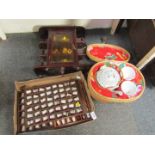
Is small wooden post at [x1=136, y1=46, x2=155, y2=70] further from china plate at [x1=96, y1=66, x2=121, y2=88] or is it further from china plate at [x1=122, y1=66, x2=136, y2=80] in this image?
china plate at [x1=96, y1=66, x2=121, y2=88]

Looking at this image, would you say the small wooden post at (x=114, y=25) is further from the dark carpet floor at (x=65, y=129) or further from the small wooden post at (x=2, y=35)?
the small wooden post at (x=2, y=35)

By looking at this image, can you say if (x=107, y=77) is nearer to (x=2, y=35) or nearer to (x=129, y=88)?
(x=129, y=88)

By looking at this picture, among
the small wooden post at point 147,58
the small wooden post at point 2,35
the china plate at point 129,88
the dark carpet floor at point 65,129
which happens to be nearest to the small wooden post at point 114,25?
the dark carpet floor at point 65,129

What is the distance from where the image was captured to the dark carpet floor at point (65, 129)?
125 centimetres

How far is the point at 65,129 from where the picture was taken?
123 centimetres

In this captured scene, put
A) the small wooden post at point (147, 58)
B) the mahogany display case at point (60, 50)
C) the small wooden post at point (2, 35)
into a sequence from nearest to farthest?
the small wooden post at point (147, 58) < the mahogany display case at point (60, 50) < the small wooden post at point (2, 35)

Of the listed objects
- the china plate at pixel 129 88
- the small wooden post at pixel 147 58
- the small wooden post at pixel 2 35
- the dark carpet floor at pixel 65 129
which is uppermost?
the small wooden post at pixel 147 58

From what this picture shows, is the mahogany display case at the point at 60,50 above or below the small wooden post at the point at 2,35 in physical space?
above

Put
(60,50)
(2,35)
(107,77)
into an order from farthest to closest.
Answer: (2,35)
(60,50)
(107,77)

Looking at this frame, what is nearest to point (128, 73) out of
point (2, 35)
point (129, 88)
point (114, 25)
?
point (129, 88)

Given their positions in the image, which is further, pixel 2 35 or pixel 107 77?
pixel 2 35
